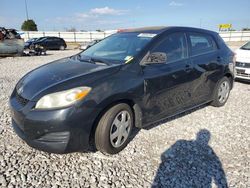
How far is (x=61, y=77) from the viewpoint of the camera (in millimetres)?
2938

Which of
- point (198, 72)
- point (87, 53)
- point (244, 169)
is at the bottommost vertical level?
point (244, 169)

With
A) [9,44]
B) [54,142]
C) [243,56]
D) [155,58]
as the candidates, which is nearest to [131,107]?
[155,58]

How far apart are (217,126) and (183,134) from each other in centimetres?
81

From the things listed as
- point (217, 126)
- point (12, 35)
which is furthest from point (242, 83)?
point (12, 35)

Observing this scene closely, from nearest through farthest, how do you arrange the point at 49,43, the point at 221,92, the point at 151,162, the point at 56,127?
the point at 56,127
the point at 151,162
the point at 221,92
the point at 49,43

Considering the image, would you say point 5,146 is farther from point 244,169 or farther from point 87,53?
point 244,169

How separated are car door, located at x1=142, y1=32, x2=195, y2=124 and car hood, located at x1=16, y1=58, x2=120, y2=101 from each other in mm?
618

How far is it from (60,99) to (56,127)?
0.32 m

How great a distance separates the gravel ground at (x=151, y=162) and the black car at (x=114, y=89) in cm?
28

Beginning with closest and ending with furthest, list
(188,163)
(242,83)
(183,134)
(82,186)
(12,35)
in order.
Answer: (82,186), (188,163), (183,134), (242,83), (12,35)

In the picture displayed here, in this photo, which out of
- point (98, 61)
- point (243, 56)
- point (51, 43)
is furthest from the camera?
point (51, 43)

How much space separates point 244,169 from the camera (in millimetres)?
2887

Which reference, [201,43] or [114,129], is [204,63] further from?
[114,129]

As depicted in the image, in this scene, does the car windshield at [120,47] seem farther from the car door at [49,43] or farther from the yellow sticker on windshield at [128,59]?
the car door at [49,43]
